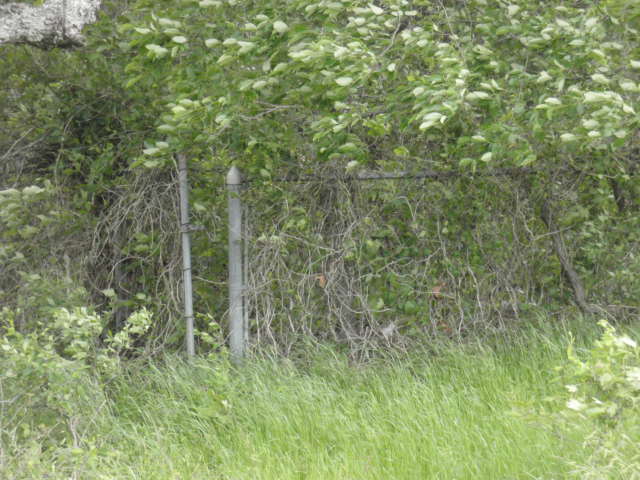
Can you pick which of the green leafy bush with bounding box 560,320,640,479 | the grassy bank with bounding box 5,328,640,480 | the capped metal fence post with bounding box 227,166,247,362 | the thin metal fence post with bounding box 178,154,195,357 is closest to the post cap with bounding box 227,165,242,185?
the capped metal fence post with bounding box 227,166,247,362

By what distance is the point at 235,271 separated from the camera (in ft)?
15.1

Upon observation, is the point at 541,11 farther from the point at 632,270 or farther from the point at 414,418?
the point at 414,418

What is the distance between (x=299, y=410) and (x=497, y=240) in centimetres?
183

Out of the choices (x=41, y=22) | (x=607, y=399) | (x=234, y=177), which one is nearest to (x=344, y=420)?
(x=607, y=399)

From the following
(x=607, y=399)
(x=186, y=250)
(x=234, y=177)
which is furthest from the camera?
(x=186, y=250)

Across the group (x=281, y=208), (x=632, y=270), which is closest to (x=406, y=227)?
(x=281, y=208)

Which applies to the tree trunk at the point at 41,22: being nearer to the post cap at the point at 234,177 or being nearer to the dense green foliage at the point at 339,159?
the dense green foliage at the point at 339,159

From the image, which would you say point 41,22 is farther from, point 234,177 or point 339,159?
point 339,159

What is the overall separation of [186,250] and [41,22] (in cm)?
153

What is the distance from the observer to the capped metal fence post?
454cm

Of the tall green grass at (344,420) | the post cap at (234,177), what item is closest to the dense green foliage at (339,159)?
the post cap at (234,177)

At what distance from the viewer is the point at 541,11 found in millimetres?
4367

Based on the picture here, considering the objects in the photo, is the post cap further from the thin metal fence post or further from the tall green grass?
the tall green grass

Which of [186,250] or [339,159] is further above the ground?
[339,159]
